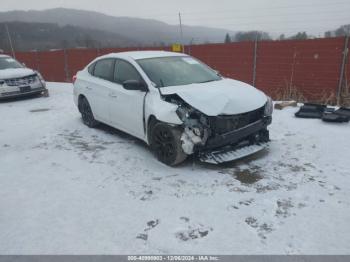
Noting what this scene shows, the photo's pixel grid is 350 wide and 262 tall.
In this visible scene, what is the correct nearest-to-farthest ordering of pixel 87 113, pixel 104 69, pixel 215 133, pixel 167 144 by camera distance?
pixel 215 133
pixel 167 144
pixel 104 69
pixel 87 113

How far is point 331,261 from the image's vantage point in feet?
8.05

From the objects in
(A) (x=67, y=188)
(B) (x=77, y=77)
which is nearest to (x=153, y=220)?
(A) (x=67, y=188)

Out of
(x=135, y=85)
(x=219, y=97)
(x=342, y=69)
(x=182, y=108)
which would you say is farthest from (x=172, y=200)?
(x=342, y=69)

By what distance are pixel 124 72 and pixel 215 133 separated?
2.13 metres

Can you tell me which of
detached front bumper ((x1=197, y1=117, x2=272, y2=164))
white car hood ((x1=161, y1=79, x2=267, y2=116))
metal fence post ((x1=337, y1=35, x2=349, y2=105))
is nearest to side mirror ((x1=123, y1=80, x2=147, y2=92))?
white car hood ((x1=161, y1=79, x2=267, y2=116))

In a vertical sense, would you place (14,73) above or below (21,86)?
above

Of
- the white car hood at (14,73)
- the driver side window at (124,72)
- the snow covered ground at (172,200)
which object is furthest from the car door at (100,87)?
the white car hood at (14,73)

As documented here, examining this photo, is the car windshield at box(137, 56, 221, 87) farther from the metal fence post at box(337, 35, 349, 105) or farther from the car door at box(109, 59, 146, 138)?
the metal fence post at box(337, 35, 349, 105)

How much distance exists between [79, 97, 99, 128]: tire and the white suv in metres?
4.48

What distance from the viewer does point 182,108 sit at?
4.08 m

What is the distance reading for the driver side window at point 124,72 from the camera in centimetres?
490

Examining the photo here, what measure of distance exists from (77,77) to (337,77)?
704 centimetres

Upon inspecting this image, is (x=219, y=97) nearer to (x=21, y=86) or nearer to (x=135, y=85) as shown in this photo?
(x=135, y=85)

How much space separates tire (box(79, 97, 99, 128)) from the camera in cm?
635
